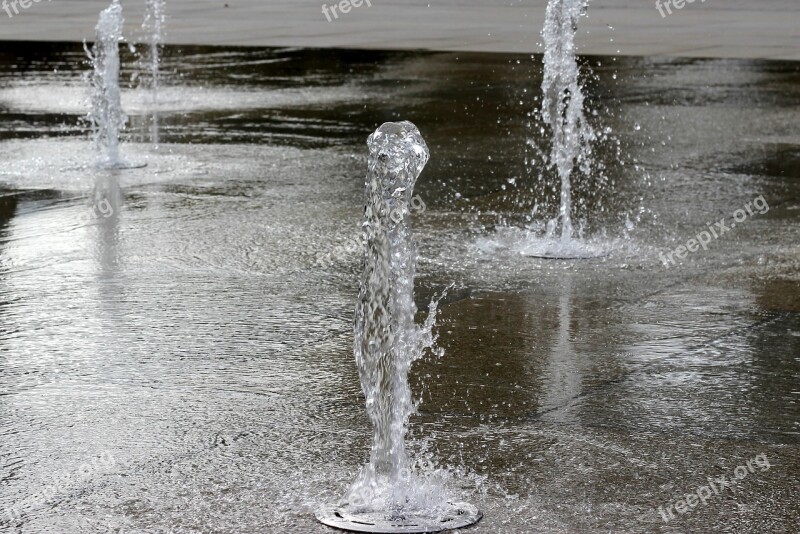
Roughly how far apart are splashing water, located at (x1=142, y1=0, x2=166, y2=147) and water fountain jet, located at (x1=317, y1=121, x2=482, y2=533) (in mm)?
7726

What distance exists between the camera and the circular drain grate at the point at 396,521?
392cm

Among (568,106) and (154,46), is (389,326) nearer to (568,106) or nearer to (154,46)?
(568,106)

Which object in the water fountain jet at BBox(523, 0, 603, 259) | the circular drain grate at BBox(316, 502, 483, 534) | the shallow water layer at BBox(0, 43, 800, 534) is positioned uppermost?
the water fountain jet at BBox(523, 0, 603, 259)

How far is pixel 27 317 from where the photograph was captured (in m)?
6.26

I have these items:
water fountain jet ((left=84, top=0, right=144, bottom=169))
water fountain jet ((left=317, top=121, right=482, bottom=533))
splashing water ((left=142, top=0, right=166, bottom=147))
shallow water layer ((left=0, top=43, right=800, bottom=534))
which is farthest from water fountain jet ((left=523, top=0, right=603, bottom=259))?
water fountain jet ((left=317, top=121, right=482, bottom=533))

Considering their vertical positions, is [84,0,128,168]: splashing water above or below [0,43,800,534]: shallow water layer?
A: above

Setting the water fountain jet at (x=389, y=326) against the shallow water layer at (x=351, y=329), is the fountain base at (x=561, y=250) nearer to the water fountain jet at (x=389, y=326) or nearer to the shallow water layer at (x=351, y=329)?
the shallow water layer at (x=351, y=329)

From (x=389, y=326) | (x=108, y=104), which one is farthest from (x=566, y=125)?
(x=389, y=326)

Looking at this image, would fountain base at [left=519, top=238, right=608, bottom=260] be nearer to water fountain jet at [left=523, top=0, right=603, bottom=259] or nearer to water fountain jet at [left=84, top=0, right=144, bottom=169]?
water fountain jet at [left=523, top=0, right=603, bottom=259]

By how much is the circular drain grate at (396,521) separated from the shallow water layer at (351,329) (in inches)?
2.0

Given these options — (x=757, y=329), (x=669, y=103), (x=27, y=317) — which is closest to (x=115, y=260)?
(x=27, y=317)

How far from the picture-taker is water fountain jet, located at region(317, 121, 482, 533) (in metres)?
4.11

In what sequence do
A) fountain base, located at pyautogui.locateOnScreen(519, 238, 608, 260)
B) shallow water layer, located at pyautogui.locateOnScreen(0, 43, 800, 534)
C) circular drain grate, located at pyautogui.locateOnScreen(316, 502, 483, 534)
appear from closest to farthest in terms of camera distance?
circular drain grate, located at pyautogui.locateOnScreen(316, 502, 483, 534) < shallow water layer, located at pyautogui.locateOnScreen(0, 43, 800, 534) < fountain base, located at pyautogui.locateOnScreen(519, 238, 608, 260)

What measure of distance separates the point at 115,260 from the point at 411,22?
59.2ft
